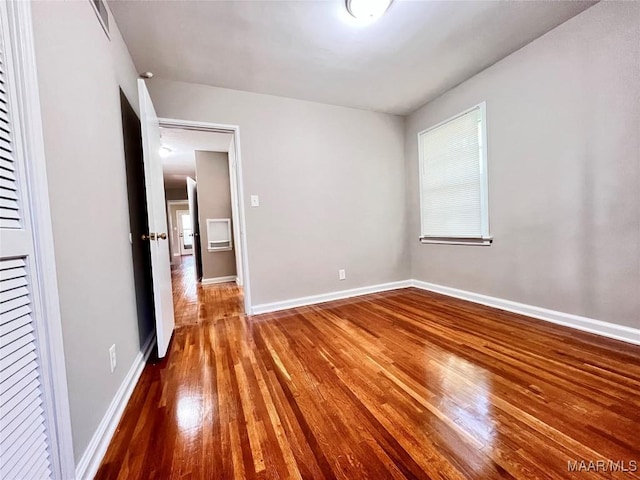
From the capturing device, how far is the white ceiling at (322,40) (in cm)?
179

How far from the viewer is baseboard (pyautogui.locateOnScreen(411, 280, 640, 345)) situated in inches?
73.9

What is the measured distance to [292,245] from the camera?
306cm

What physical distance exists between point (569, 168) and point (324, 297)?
99.9 inches

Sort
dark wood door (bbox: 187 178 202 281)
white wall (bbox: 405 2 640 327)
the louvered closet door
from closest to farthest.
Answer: the louvered closet door
white wall (bbox: 405 2 640 327)
dark wood door (bbox: 187 178 202 281)

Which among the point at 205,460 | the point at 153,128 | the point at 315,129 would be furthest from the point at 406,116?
the point at 205,460

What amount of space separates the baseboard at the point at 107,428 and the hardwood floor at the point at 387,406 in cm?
4

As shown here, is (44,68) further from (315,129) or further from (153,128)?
(315,129)

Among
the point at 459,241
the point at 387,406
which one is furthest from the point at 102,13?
the point at 459,241

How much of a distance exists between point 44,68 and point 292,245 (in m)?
2.32

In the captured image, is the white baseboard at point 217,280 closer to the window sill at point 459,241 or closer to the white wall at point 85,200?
the white wall at point 85,200

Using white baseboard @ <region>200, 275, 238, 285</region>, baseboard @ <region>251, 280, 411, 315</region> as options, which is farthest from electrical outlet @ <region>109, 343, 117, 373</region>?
white baseboard @ <region>200, 275, 238, 285</region>

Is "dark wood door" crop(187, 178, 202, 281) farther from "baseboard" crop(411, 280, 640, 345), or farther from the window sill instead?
"baseboard" crop(411, 280, 640, 345)

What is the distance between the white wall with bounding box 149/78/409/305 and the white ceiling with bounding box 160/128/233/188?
48 cm

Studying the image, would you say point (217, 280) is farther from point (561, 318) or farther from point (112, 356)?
point (561, 318)
